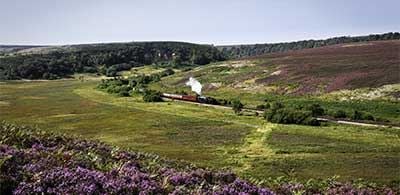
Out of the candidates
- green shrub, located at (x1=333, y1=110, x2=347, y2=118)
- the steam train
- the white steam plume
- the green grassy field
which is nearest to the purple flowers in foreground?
the green grassy field

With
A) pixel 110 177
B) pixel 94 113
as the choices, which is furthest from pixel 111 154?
pixel 94 113

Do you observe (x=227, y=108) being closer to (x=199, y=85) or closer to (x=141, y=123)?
(x=141, y=123)

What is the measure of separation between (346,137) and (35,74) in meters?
156

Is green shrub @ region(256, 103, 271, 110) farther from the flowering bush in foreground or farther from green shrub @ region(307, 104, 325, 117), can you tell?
the flowering bush in foreground

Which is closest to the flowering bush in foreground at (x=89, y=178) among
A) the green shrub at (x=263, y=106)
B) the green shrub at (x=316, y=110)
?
the green shrub at (x=316, y=110)

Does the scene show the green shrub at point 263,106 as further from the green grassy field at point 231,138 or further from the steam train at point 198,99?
the steam train at point 198,99

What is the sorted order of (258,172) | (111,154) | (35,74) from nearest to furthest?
(111,154), (258,172), (35,74)

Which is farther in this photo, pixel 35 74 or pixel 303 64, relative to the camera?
pixel 35 74

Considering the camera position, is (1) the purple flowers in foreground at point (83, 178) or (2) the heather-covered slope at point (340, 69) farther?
(2) the heather-covered slope at point (340, 69)

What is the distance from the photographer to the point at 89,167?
10539 mm

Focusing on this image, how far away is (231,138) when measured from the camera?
55281 millimetres

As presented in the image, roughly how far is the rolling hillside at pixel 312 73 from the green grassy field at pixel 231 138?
11.2 m

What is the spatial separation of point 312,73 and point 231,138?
53.4m

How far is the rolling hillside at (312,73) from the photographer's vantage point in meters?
92.4
